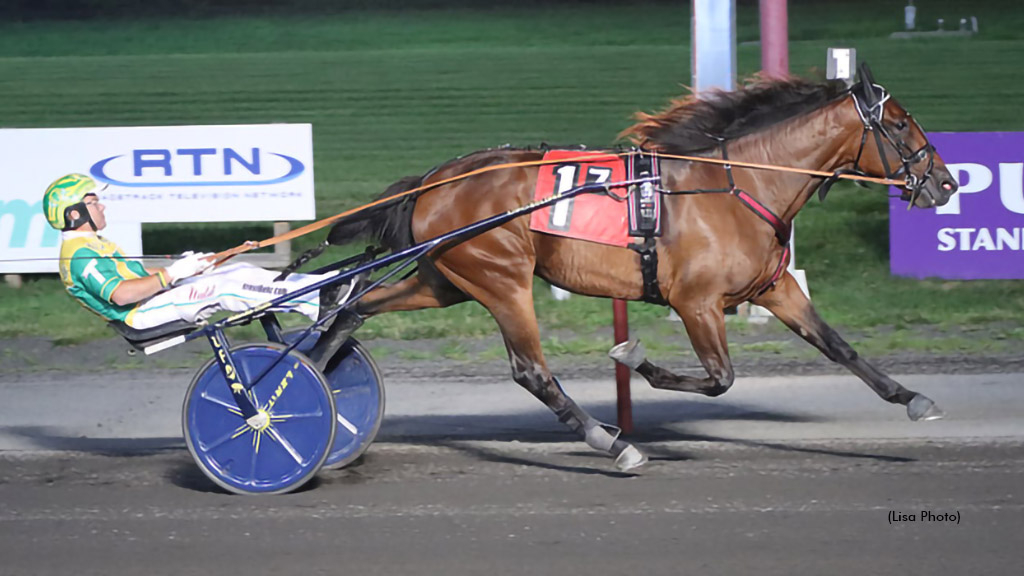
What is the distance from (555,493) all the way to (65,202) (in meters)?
2.52

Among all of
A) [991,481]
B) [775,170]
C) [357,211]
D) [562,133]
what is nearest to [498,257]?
[357,211]

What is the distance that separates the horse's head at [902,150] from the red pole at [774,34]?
140 inches

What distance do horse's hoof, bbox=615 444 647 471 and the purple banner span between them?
4.92 m

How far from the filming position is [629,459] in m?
6.30

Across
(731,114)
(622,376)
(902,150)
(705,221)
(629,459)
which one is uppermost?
(731,114)

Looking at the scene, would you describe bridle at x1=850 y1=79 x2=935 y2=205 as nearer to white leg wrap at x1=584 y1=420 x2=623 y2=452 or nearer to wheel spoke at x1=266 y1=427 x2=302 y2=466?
white leg wrap at x1=584 y1=420 x2=623 y2=452

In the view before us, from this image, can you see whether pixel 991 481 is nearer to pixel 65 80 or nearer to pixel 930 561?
pixel 930 561

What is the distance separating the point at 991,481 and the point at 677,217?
1789 millimetres

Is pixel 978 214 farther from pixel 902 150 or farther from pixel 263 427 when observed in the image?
pixel 263 427

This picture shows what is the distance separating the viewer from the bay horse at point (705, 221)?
6.31 metres

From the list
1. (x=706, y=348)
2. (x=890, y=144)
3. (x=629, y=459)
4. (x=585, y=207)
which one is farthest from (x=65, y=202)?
(x=890, y=144)

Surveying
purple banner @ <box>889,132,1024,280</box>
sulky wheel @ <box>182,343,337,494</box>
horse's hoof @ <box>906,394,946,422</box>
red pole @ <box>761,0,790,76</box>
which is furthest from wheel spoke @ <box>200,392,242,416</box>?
purple banner @ <box>889,132,1024,280</box>

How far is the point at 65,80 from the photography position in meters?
25.5

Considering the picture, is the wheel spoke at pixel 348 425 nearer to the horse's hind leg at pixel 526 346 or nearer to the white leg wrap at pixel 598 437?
the horse's hind leg at pixel 526 346
